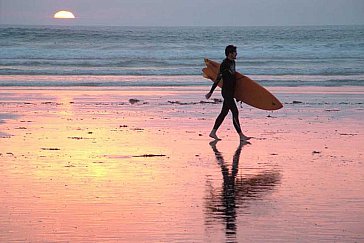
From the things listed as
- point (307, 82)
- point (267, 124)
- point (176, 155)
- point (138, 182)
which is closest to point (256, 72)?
point (307, 82)

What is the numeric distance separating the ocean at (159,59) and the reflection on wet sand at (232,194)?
19.3m

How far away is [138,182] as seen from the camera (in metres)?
9.24

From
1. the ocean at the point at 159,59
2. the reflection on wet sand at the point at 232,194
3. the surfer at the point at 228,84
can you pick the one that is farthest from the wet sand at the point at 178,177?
the ocean at the point at 159,59

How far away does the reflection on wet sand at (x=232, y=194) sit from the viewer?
732 cm

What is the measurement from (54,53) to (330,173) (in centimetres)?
3868

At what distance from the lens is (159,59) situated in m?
44.8

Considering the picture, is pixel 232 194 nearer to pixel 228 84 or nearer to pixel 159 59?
pixel 228 84

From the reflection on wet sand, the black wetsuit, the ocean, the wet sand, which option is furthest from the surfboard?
the ocean

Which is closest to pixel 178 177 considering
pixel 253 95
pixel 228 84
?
pixel 228 84

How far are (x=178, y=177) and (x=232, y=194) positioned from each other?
1.18 metres

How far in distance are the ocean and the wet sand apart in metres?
12.9

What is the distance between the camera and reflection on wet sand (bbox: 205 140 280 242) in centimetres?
732

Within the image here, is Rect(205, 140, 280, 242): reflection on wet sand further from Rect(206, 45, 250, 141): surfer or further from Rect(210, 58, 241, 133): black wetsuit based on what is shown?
Rect(210, 58, 241, 133): black wetsuit

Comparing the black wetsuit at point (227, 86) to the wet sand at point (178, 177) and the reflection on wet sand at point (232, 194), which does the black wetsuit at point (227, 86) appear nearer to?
the wet sand at point (178, 177)
